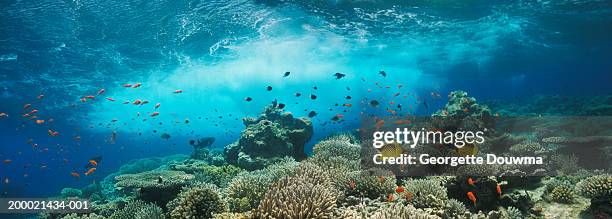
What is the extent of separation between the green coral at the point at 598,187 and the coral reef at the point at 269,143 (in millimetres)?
10048

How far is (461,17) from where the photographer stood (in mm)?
27344

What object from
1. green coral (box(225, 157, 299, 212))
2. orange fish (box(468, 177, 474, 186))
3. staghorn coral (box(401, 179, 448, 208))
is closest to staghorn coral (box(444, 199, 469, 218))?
staghorn coral (box(401, 179, 448, 208))

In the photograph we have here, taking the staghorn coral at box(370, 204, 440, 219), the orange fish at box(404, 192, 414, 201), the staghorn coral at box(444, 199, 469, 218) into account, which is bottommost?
the staghorn coral at box(444, 199, 469, 218)

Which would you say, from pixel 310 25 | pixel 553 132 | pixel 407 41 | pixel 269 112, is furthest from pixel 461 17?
pixel 269 112

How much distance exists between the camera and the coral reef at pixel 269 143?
1448cm

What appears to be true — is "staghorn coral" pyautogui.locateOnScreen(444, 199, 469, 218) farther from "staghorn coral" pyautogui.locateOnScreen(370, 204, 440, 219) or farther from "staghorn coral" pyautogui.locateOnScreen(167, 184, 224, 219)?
"staghorn coral" pyautogui.locateOnScreen(167, 184, 224, 219)

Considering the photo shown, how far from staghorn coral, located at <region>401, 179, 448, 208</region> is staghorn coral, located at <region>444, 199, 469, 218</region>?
13 cm

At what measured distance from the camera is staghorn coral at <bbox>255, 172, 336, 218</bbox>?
5.25 meters

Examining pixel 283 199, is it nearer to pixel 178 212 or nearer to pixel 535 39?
pixel 178 212

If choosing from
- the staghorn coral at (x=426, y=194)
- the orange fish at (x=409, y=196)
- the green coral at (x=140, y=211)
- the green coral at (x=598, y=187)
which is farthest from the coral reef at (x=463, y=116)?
the green coral at (x=140, y=211)

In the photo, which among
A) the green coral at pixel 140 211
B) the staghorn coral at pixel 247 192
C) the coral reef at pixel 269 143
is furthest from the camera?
the coral reef at pixel 269 143

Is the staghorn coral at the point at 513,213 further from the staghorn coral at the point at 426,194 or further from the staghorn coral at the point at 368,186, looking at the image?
the staghorn coral at the point at 368,186

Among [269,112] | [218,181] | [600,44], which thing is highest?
[600,44]

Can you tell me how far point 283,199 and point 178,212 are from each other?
240 centimetres
